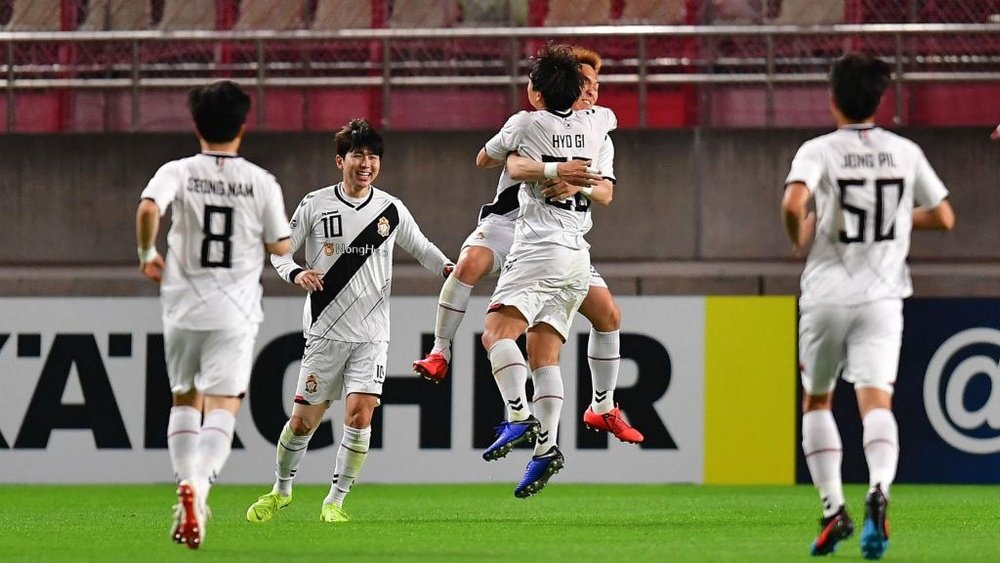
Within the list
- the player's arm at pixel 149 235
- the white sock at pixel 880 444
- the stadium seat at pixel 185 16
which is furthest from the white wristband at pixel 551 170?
the stadium seat at pixel 185 16

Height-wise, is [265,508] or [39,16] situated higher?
[39,16]

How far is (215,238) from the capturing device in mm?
6465

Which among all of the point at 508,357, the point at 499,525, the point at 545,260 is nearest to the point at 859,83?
the point at 545,260

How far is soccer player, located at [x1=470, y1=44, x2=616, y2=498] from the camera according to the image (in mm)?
8102

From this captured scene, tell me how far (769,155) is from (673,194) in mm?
816

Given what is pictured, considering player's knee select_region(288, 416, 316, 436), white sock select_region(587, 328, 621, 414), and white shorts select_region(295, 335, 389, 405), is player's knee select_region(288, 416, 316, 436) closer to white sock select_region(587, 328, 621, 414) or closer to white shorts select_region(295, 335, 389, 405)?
white shorts select_region(295, 335, 389, 405)

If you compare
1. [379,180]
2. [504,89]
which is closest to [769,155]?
[504,89]

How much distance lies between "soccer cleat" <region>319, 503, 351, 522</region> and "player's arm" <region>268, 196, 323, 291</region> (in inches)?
45.1

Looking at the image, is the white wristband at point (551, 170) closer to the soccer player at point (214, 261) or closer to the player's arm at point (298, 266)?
the player's arm at point (298, 266)

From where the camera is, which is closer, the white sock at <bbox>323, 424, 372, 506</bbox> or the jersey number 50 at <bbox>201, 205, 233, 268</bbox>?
the jersey number 50 at <bbox>201, 205, 233, 268</bbox>

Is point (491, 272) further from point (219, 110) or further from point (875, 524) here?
point (875, 524)

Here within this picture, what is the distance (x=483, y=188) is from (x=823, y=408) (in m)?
7.28

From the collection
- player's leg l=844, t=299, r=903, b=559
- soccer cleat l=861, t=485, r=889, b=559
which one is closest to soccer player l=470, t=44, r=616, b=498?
player's leg l=844, t=299, r=903, b=559

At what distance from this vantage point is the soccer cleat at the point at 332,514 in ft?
28.1
